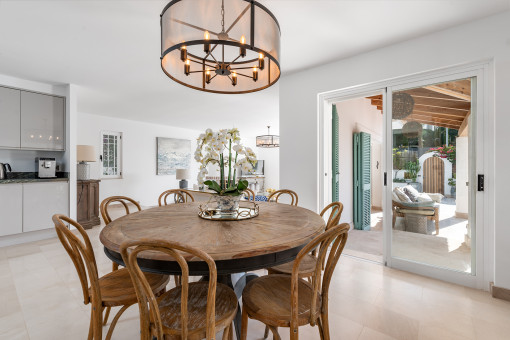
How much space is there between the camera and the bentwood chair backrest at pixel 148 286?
88 cm

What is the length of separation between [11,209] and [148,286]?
383cm

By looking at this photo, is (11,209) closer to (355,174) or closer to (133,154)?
(133,154)

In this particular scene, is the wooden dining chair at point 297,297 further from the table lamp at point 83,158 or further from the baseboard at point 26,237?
the table lamp at point 83,158

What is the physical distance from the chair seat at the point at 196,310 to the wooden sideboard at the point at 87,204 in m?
4.02

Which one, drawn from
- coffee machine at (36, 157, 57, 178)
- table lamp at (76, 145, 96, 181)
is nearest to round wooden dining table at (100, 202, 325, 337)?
coffee machine at (36, 157, 57, 178)

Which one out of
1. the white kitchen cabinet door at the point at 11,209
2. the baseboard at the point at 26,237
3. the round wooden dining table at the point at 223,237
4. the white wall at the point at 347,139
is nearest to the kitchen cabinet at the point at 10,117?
the white kitchen cabinet door at the point at 11,209

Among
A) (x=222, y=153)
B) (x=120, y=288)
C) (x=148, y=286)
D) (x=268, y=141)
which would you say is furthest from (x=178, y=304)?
(x=268, y=141)

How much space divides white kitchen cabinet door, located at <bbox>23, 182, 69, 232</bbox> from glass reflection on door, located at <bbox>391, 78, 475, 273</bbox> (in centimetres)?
470

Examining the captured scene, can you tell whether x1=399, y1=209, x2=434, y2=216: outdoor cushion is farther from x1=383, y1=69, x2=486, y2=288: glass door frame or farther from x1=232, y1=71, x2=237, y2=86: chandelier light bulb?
x1=232, y1=71, x2=237, y2=86: chandelier light bulb

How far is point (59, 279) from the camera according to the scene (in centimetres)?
243

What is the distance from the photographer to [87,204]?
4414mm

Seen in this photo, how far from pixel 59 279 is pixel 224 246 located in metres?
2.38

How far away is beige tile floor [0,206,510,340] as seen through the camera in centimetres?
166

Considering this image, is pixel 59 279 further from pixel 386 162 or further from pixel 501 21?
pixel 501 21
